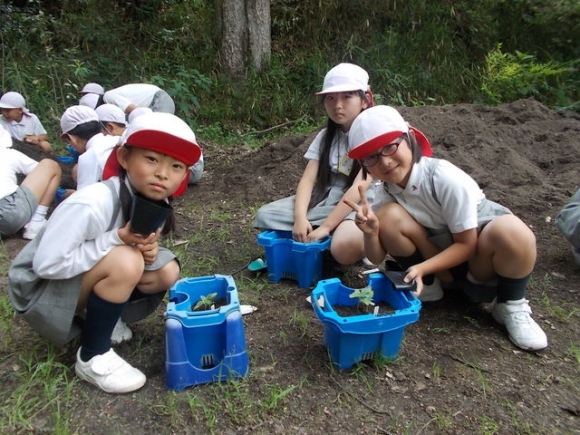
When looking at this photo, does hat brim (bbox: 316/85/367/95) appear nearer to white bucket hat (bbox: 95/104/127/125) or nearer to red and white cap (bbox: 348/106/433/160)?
red and white cap (bbox: 348/106/433/160)

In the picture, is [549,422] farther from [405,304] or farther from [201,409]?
[201,409]

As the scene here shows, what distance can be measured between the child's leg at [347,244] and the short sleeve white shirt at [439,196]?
0.31 meters

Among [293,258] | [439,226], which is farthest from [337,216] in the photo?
[439,226]

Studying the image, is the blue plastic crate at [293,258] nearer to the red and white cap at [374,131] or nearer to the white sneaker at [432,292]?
the white sneaker at [432,292]

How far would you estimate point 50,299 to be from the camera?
1.81m

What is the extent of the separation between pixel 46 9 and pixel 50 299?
765cm

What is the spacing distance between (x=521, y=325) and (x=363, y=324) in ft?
2.59

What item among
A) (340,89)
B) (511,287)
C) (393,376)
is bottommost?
(393,376)

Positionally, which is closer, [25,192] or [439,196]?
[439,196]

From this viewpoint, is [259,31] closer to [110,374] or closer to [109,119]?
[109,119]

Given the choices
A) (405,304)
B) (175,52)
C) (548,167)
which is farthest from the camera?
(175,52)

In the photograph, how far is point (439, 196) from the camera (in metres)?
2.09

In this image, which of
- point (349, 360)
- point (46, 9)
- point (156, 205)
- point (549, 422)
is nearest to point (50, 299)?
point (156, 205)

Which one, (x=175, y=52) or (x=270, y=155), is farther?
(x=175, y=52)
